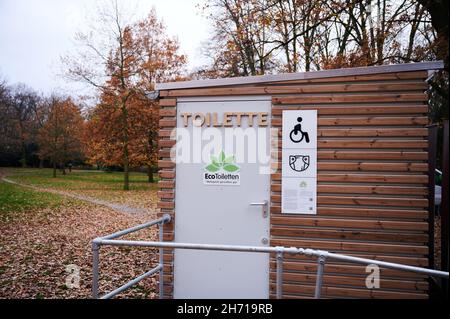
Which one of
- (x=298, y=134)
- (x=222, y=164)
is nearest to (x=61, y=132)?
(x=222, y=164)

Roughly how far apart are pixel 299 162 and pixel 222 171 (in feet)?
3.07

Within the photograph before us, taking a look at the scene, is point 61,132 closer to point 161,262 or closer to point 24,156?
point 24,156

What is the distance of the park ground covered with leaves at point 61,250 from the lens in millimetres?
6418

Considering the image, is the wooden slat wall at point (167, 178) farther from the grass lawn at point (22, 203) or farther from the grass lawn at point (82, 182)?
the grass lawn at point (82, 182)

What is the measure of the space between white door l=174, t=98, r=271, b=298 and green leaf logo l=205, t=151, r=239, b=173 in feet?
0.18

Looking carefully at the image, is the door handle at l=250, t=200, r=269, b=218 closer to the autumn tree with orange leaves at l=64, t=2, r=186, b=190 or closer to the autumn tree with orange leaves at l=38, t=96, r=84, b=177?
the autumn tree with orange leaves at l=64, t=2, r=186, b=190

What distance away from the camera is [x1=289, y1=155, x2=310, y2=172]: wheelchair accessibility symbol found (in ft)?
15.6

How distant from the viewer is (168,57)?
26625mm

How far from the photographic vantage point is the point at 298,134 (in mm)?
4797

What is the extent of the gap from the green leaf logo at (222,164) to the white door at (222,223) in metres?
0.05

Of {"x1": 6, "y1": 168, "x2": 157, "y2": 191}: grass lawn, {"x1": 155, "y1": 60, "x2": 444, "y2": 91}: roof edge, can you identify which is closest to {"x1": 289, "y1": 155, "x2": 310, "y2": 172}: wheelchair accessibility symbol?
{"x1": 155, "y1": 60, "x2": 444, "y2": 91}: roof edge

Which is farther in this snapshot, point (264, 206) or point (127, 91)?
point (127, 91)

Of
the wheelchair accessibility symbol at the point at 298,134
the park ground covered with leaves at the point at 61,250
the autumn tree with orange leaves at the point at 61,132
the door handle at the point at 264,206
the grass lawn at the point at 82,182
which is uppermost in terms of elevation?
the autumn tree with orange leaves at the point at 61,132

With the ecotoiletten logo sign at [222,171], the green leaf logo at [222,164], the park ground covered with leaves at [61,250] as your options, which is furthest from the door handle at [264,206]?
the park ground covered with leaves at [61,250]
